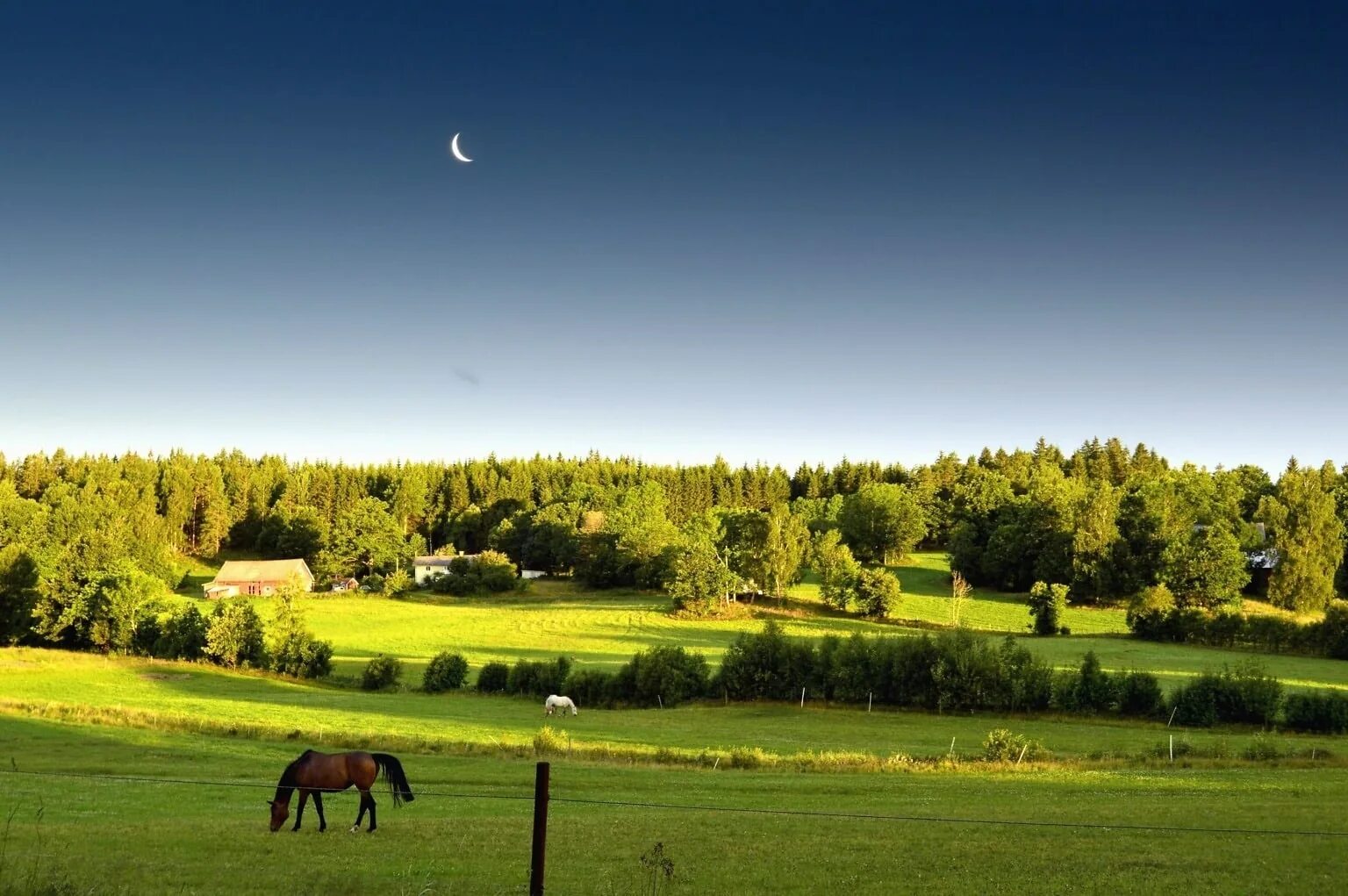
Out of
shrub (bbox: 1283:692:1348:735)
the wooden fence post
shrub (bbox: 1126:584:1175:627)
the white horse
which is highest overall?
the wooden fence post

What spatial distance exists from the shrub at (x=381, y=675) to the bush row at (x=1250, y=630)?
60.0 m

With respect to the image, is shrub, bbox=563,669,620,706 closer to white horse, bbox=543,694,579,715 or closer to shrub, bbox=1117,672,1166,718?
white horse, bbox=543,694,579,715

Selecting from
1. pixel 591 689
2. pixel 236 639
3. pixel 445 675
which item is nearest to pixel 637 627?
pixel 445 675

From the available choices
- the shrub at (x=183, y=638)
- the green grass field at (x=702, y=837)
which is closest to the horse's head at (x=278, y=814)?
the green grass field at (x=702, y=837)

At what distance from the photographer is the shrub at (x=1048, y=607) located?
79625 millimetres

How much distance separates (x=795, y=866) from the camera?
14.3m

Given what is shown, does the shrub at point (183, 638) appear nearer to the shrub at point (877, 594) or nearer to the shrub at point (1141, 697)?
the shrub at point (877, 594)

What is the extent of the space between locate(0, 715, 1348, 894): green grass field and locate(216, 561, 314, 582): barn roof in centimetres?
10049

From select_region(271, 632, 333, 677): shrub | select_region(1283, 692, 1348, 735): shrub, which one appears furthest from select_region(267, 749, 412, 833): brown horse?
select_region(271, 632, 333, 677): shrub

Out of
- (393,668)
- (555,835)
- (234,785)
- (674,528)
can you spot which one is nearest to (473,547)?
(674,528)

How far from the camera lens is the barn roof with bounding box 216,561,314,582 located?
121 metres

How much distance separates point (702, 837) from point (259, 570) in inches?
4718

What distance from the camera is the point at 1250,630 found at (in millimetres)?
69250

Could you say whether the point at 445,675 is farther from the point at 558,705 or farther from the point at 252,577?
the point at 252,577
